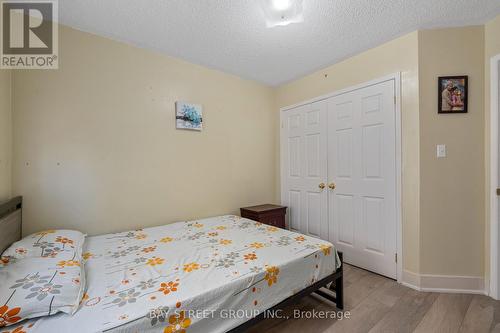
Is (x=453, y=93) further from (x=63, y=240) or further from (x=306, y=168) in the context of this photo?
(x=63, y=240)

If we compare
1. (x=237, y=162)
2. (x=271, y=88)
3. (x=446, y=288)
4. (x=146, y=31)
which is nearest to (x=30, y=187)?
(x=146, y=31)

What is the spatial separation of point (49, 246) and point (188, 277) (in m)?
1.01

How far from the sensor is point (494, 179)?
1890 millimetres

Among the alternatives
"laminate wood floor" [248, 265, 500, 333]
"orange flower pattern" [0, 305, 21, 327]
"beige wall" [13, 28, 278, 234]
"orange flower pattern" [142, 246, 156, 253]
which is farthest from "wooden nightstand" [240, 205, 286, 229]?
"orange flower pattern" [0, 305, 21, 327]

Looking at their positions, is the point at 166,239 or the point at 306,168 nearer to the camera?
the point at 166,239

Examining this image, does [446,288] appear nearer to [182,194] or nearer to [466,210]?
[466,210]

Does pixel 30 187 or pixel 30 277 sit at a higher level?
pixel 30 187

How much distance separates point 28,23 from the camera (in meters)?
1.87

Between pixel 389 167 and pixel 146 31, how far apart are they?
278 centimetres

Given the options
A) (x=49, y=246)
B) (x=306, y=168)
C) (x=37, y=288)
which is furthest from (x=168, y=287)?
(x=306, y=168)

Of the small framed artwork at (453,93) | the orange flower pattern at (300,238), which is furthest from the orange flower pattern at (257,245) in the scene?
the small framed artwork at (453,93)

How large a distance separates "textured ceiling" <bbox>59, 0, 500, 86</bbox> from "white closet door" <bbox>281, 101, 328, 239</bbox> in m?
0.81

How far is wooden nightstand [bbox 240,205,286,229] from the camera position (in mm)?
2912

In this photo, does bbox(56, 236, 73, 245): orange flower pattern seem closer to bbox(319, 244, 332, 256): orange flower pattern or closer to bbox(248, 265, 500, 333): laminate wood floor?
bbox(248, 265, 500, 333): laminate wood floor
